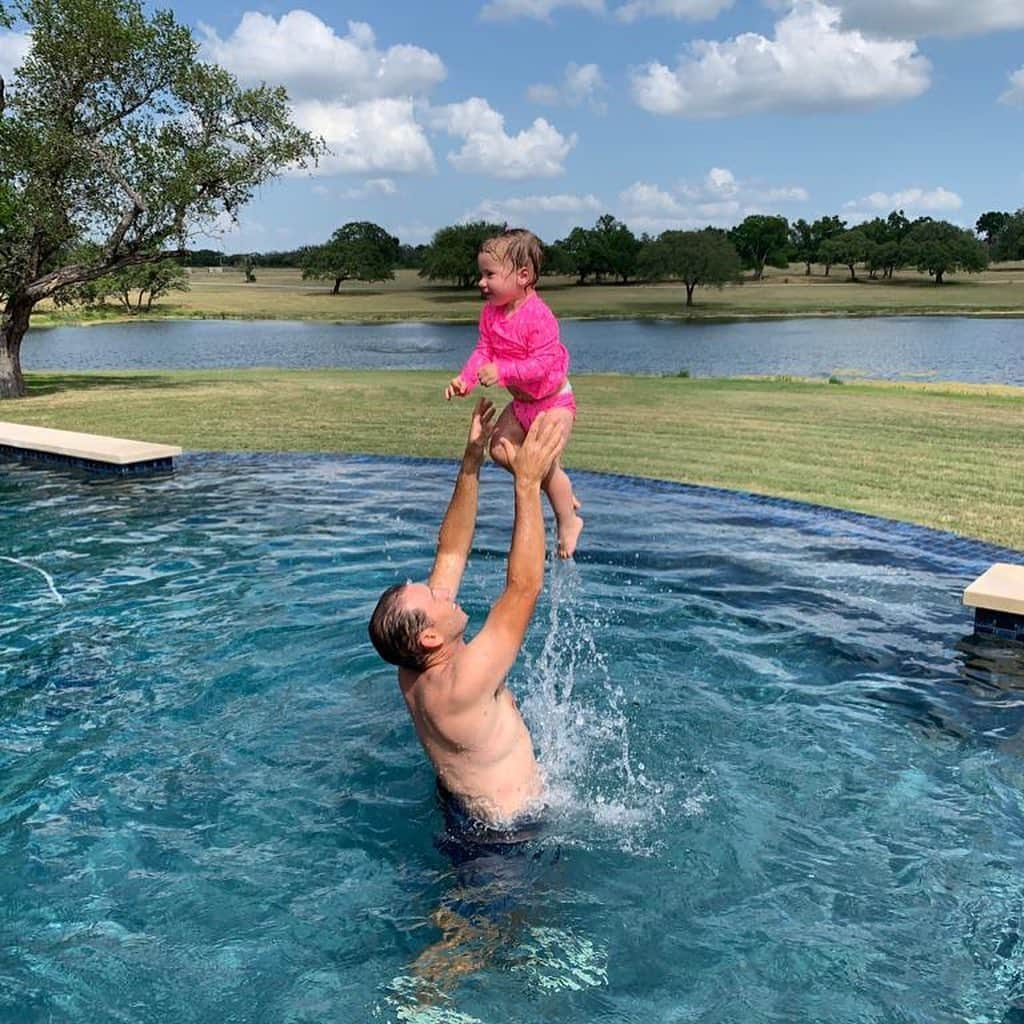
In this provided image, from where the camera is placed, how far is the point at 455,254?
338ft

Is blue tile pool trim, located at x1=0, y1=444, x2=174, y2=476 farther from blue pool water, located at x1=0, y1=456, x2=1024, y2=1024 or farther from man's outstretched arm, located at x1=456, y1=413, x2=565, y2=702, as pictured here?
man's outstretched arm, located at x1=456, y1=413, x2=565, y2=702

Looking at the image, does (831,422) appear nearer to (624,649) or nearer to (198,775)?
(624,649)

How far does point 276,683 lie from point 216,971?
289 centimetres

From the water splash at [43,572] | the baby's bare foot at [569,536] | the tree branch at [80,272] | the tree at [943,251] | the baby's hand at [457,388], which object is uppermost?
the tree at [943,251]

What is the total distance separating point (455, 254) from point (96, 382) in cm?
8229

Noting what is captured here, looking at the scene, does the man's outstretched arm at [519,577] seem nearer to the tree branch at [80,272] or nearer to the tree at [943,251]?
the tree branch at [80,272]

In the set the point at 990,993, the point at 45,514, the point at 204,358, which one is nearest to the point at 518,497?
the point at 990,993

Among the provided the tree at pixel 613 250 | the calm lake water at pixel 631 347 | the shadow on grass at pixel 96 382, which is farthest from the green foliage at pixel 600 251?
the shadow on grass at pixel 96 382

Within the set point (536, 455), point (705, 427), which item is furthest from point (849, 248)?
point (536, 455)

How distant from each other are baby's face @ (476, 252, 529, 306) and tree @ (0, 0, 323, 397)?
58.0 ft

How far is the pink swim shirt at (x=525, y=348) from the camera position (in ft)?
16.9

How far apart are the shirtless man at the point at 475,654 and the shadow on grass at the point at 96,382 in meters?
19.9

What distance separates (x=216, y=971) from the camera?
391cm

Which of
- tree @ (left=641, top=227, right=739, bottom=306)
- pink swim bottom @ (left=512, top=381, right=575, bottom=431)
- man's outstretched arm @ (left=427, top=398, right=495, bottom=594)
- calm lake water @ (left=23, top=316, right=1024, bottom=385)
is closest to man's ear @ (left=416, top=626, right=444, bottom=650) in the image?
man's outstretched arm @ (left=427, top=398, right=495, bottom=594)
